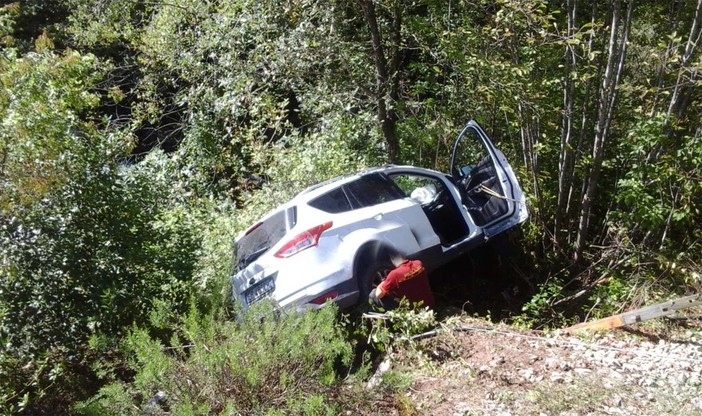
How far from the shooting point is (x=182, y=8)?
33.3 feet

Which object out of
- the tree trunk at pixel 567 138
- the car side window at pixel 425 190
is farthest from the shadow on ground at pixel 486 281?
the car side window at pixel 425 190

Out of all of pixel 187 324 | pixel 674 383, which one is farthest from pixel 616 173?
pixel 187 324

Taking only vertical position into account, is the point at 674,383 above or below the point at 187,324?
below

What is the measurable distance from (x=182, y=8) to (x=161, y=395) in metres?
7.21

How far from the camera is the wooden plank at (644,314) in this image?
584 cm

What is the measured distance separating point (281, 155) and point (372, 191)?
12.0ft

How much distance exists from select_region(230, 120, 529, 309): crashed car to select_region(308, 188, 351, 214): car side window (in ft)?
0.04

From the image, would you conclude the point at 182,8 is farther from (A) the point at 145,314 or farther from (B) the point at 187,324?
(B) the point at 187,324

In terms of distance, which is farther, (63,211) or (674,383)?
(63,211)

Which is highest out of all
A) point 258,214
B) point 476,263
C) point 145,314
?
point 258,214

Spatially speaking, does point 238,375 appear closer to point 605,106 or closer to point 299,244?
point 299,244

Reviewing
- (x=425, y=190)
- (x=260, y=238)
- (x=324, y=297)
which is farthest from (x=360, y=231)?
(x=425, y=190)

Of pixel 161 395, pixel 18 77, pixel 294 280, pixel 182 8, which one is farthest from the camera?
pixel 182 8

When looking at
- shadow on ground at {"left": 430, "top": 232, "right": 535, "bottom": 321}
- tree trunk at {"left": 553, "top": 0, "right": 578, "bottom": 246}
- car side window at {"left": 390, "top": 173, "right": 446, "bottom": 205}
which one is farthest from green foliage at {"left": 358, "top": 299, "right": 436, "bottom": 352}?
tree trunk at {"left": 553, "top": 0, "right": 578, "bottom": 246}
